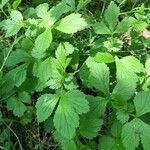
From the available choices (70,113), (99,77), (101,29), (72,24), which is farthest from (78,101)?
(101,29)

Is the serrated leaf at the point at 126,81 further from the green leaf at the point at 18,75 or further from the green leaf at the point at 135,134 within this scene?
the green leaf at the point at 18,75

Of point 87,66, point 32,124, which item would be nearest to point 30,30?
point 87,66

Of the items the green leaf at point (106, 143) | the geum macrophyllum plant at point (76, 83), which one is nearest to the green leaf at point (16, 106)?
the geum macrophyllum plant at point (76, 83)

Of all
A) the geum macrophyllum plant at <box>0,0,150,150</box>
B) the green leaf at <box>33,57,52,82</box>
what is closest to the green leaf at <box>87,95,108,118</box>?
the geum macrophyllum plant at <box>0,0,150,150</box>

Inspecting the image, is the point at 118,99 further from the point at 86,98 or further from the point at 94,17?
the point at 94,17

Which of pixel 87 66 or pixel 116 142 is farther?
pixel 87 66
